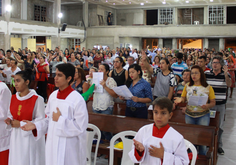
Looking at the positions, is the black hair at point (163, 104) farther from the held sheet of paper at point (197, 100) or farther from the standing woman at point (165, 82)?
the standing woman at point (165, 82)

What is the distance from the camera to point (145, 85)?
4137 mm

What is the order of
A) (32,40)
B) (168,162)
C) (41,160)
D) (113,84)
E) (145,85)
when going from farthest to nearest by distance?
(32,40) → (113,84) → (145,85) → (41,160) → (168,162)

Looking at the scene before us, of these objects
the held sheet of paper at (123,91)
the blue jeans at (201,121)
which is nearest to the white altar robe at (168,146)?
the held sheet of paper at (123,91)

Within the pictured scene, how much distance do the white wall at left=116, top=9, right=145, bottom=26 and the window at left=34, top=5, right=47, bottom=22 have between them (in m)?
8.65

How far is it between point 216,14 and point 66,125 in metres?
25.5

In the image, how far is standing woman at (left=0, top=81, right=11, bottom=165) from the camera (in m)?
3.02

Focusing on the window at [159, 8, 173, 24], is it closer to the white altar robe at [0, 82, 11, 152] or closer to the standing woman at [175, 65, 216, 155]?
the standing woman at [175, 65, 216, 155]

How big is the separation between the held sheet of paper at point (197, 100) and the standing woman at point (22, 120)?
2.03 metres

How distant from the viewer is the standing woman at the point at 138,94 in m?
4.11

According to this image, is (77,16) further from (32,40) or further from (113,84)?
(113,84)

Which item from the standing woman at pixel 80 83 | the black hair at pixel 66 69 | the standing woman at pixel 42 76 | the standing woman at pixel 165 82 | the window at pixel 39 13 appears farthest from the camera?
the window at pixel 39 13

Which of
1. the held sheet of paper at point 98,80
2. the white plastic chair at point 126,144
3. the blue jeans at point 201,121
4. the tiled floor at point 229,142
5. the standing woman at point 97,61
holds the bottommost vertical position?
the tiled floor at point 229,142

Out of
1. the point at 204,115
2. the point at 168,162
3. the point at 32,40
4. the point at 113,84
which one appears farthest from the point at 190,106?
the point at 32,40

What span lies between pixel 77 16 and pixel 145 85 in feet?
79.1
